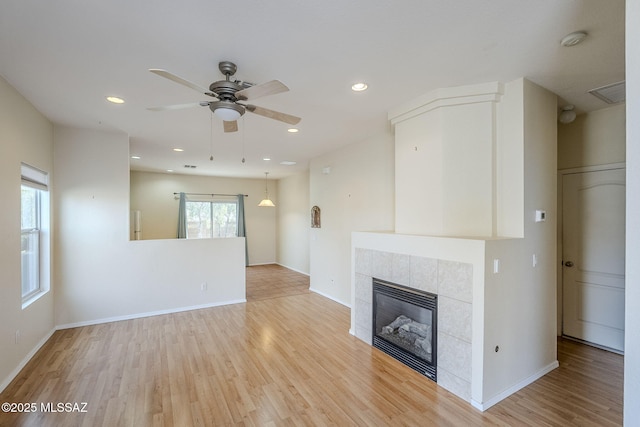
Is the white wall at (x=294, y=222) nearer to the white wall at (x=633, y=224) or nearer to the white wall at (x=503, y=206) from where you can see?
the white wall at (x=503, y=206)

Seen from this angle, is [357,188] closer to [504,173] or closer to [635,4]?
[504,173]

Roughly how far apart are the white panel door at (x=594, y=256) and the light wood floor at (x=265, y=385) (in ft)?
0.98

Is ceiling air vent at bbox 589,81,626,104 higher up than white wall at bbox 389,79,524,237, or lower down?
higher up

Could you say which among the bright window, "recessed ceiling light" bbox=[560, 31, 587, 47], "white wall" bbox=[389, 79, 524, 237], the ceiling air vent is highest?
"recessed ceiling light" bbox=[560, 31, 587, 47]

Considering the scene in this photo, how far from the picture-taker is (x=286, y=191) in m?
9.23

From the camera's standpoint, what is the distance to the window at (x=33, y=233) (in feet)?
11.1

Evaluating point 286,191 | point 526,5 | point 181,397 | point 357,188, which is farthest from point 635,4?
point 286,191

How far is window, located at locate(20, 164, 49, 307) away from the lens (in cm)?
338

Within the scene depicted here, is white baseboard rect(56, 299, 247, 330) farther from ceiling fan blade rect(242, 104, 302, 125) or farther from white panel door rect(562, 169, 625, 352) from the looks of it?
white panel door rect(562, 169, 625, 352)

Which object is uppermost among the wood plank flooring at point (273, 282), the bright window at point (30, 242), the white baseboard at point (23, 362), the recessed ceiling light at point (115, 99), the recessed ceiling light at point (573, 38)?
the recessed ceiling light at point (115, 99)

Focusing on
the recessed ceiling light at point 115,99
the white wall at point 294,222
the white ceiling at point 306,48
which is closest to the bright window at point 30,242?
the white ceiling at point 306,48

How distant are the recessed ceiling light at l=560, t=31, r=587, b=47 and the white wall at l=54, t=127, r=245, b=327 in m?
5.27

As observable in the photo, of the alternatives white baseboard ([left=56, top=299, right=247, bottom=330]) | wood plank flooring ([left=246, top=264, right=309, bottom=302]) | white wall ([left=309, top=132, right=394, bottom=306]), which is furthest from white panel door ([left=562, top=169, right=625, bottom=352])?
white baseboard ([left=56, top=299, right=247, bottom=330])

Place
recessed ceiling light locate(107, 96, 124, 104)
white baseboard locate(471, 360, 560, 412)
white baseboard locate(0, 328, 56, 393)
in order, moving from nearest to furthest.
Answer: white baseboard locate(471, 360, 560, 412) → white baseboard locate(0, 328, 56, 393) → recessed ceiling light locate(107, 96, 124, 104)
